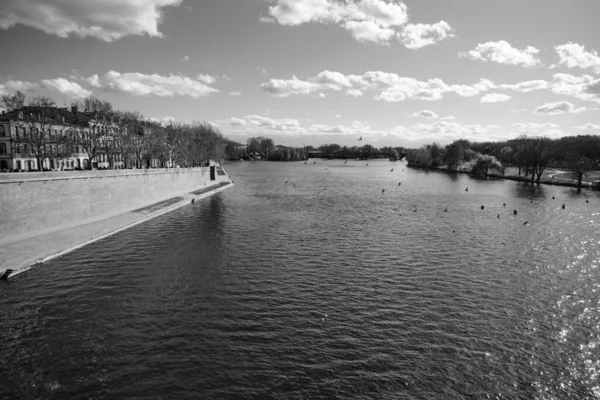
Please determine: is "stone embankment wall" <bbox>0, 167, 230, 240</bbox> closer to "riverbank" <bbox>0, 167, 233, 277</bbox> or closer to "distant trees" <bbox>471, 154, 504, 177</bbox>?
"riverbank" <bbox>0, 167, 233, 277</bbox>

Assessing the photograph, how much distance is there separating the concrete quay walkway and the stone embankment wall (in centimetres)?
102

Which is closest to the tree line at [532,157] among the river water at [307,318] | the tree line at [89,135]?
the river water at [307,318]

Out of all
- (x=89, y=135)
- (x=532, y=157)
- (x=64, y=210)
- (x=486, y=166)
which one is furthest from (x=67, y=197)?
(x=486, y=166)

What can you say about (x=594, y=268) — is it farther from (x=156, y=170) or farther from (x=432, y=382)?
(x=156, y=170)

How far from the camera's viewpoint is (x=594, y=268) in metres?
28.1

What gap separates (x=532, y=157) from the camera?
96.6m

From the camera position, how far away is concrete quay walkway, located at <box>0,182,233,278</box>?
2614 cm

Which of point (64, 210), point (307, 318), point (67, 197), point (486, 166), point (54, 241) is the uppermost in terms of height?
point (486, 166)

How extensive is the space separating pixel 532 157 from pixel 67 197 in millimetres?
103449

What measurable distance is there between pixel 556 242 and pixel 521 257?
842 cm

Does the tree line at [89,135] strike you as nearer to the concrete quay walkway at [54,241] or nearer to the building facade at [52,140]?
the building facade at [52,140]

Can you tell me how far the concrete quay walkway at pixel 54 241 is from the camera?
2614cm

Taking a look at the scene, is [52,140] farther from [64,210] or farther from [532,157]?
[532,157]

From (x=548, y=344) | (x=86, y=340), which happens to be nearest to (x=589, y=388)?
(x=548, y=344)
